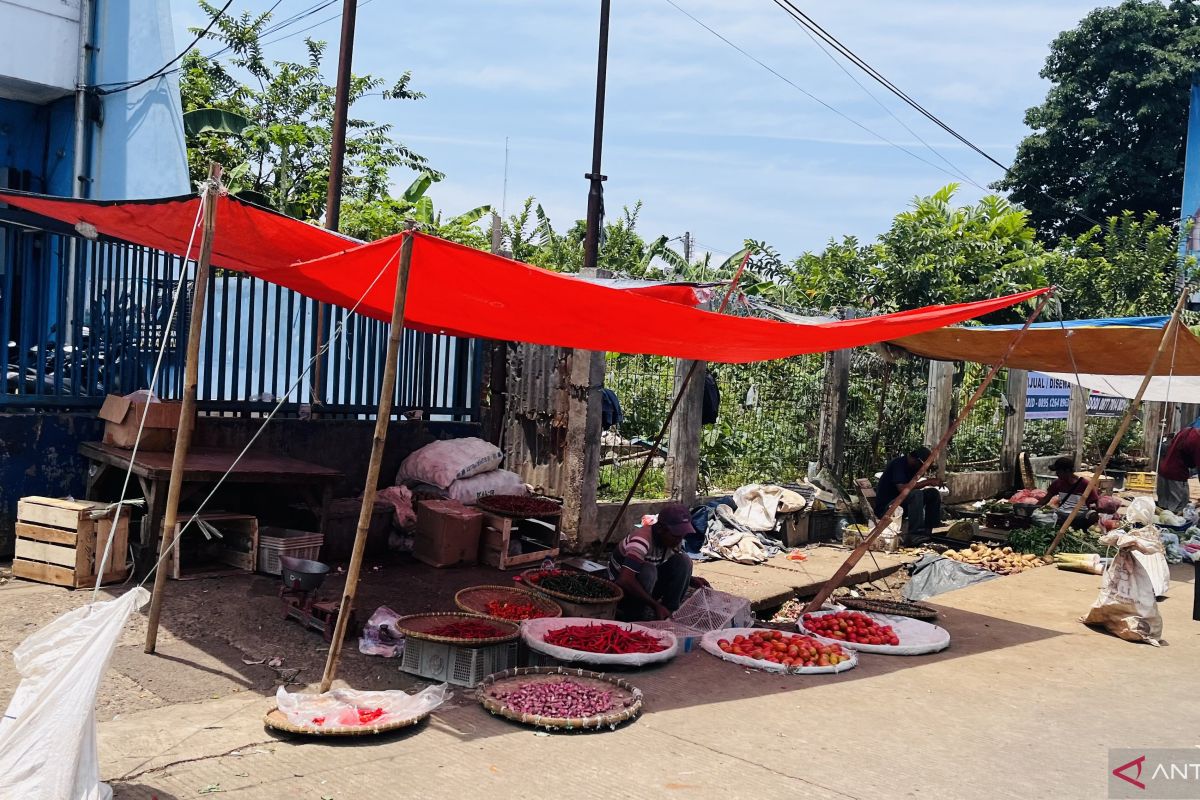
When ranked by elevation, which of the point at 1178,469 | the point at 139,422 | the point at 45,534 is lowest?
the point at 45,534

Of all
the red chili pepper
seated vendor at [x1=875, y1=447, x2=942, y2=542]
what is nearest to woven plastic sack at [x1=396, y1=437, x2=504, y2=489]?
the red chili pepper

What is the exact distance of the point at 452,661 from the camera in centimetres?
553

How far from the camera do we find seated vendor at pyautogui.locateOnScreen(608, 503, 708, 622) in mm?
7113

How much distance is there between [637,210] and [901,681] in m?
17.4

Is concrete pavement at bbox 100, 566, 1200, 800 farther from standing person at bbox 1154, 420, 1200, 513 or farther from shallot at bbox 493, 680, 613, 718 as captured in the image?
standing person at bbox 1154, 420, 1200, 513

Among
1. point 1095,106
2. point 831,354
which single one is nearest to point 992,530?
point 831,354

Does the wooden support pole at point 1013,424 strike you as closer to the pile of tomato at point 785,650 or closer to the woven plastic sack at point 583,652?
the pile of tomato at point 785,650

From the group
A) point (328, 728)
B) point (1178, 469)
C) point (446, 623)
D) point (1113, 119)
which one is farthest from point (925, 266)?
point (1113, 119)

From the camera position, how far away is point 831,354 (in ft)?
42.4

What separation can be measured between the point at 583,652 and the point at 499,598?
1162mm

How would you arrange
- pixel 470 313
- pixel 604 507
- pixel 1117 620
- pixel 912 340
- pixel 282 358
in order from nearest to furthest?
pixel 470 313 → pixel 1117 620 → pixel 282 358 → pixel 604 507 → pixel 912 340

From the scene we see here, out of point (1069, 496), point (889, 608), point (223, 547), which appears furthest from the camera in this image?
point (1069, 496)

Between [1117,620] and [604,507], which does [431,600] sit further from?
[1117,620]

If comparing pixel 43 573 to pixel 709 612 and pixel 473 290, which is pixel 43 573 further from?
pixel 709 612
